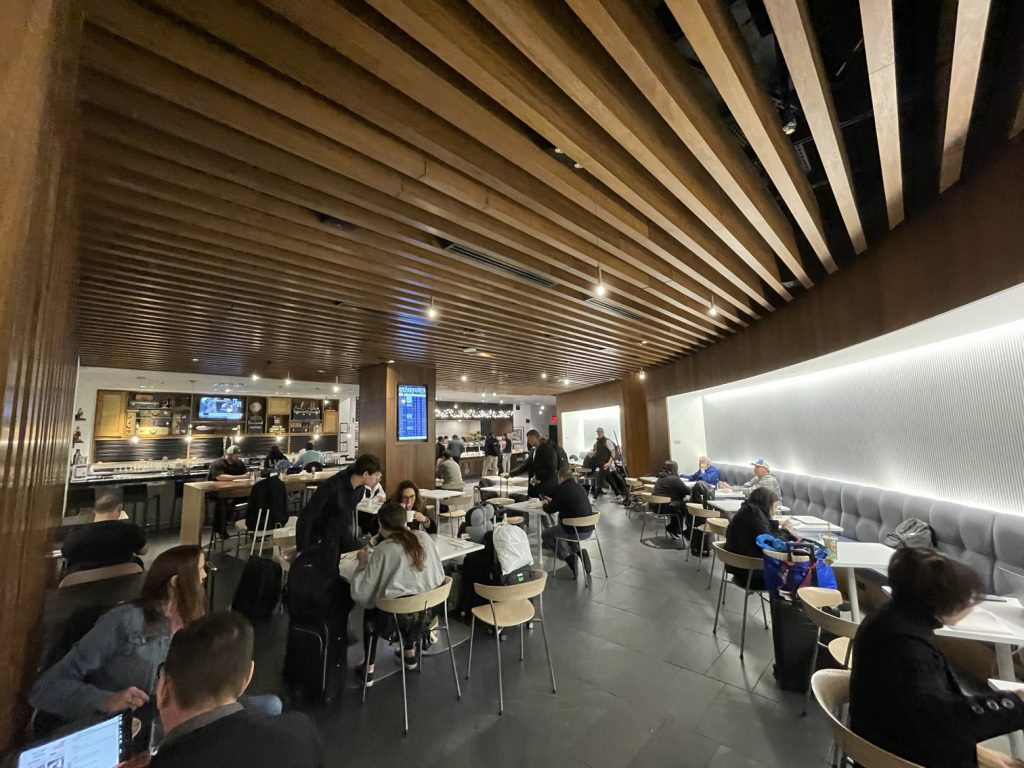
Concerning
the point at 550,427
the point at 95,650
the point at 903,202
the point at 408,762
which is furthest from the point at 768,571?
the point at 550,427

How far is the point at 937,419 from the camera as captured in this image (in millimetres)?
4133

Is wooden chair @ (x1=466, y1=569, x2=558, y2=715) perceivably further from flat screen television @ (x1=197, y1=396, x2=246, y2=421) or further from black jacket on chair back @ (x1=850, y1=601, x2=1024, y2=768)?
flat screen television @ (x1=197, y1=396, x2=246, y2=421)

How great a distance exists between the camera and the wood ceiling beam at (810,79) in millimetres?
1459

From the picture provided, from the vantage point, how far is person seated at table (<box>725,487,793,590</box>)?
3.36 metres

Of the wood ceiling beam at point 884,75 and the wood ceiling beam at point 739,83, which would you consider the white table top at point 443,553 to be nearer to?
the wood ceiling beam at point 739,83

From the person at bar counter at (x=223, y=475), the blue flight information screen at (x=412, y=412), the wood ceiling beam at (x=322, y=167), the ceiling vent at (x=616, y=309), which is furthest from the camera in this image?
the blue flight information screen at (x=412, y=412)

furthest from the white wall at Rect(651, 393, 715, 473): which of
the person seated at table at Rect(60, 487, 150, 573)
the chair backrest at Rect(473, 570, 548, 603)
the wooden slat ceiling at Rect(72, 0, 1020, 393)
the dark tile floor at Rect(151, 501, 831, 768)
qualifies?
the person seated at table at Rect(60, 487, 150, 573)

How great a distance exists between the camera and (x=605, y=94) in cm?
176

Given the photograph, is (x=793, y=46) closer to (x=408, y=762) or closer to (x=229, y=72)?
(x=229, y=72)

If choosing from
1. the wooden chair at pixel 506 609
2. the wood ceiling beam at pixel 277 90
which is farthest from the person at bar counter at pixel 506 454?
the wood ceiling beam at pixel 277 90

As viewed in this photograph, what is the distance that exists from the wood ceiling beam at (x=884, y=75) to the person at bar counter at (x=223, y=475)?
8.04 m

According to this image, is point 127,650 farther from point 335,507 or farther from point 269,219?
point 269,219

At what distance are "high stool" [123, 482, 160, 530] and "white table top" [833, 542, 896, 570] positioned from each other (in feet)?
31.0

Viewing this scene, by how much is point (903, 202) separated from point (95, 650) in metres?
5.36
